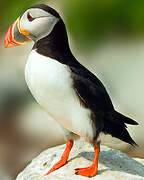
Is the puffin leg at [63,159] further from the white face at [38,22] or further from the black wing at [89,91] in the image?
the white face at [38,22]

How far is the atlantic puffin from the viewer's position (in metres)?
5.09

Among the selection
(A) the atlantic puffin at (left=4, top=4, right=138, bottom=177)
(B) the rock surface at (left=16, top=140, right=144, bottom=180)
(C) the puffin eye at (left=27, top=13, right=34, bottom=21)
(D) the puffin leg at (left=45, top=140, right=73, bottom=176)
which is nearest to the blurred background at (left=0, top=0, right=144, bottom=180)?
(B) the rock surface at (left=16, top=140, right=144, bottom=180)

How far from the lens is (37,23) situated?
16.9 ft

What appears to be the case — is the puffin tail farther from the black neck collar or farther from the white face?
the white face

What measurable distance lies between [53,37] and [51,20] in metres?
0.16

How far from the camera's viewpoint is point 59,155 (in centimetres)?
616

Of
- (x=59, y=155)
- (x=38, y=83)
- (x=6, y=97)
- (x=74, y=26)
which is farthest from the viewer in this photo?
(x=74, y=26)

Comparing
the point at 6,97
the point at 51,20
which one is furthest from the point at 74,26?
the point at 51,20

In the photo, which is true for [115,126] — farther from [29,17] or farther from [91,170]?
[29,17]

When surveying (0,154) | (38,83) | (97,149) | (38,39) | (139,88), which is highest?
(38,39)

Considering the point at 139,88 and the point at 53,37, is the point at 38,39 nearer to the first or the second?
the point at 53,37

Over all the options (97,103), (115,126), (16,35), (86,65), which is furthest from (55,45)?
(86,65)

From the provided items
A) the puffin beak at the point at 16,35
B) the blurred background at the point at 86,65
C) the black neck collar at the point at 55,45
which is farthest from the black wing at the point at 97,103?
the blurred background at the point at 86,65

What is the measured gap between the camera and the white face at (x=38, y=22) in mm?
5133
